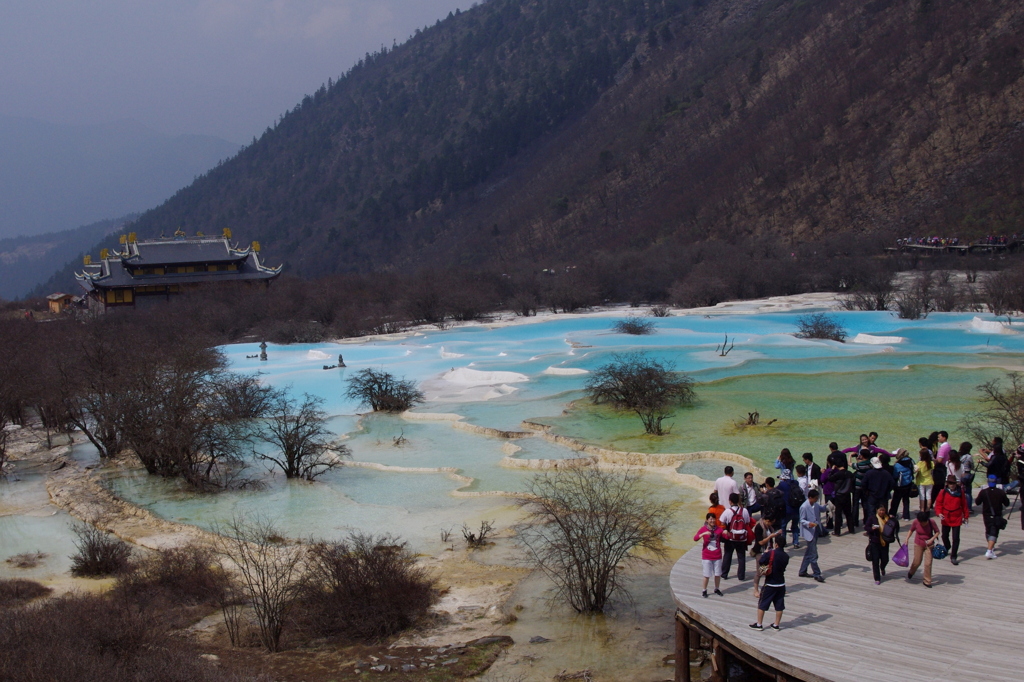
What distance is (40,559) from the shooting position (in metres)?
13.4

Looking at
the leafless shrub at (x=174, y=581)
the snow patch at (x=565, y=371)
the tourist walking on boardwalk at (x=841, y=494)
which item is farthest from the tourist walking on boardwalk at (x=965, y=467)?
the snow patch at (x=565, y=371)

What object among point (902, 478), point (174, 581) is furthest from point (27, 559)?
point (902, 478)

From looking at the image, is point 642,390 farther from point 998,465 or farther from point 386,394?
point 998,465

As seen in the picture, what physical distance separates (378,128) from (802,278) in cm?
7952

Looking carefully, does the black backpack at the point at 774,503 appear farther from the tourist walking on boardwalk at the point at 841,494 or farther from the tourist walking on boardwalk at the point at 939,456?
the tourist walking on boardwalk at the point at 939,456

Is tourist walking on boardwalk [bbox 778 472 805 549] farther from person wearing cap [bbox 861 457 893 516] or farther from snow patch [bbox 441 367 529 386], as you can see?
snow patch [bbox 441 367 529 386]

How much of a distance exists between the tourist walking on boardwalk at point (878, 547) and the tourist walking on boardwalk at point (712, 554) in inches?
53.5

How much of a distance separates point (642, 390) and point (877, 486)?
36.5 feet

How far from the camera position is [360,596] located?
10414 millimetres

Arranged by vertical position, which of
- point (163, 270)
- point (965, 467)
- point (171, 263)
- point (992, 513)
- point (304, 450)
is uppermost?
point (171, 263)

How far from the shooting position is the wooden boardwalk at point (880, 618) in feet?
22.0

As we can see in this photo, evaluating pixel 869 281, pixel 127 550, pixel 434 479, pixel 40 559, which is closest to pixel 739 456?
pixel 434 479

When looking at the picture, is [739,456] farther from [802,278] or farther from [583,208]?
[583,208]

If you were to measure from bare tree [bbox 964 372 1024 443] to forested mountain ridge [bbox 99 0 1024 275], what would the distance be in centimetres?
3233
